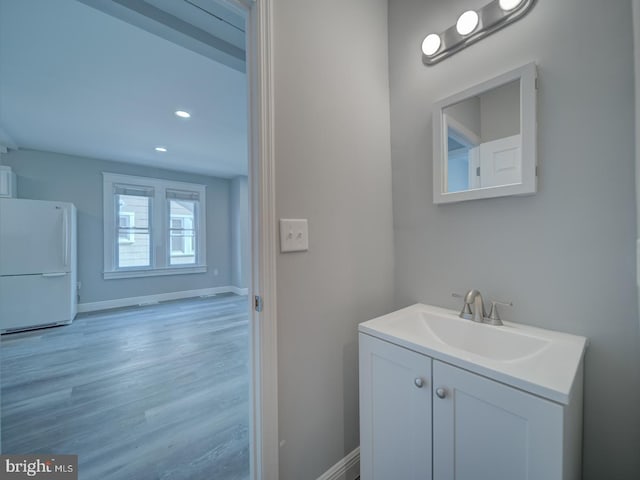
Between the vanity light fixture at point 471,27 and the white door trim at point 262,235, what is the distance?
0.80m

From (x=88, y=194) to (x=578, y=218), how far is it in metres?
5.74

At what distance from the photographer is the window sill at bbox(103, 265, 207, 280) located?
444cm

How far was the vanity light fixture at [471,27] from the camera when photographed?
103 cm

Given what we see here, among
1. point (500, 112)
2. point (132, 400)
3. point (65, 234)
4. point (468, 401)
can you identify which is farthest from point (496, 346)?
point (65, 234)

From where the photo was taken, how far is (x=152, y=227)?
15.9 feet

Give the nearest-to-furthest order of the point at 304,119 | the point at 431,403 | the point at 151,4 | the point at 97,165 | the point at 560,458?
the point at 560,458
the point at 431,403
the point at 304,119
the point at 151,4
the point at 97,165

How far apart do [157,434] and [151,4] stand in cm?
240

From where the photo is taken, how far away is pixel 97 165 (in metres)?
4.28

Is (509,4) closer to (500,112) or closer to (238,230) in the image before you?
(500,112)

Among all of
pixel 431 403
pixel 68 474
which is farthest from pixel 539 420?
pixel 68 474

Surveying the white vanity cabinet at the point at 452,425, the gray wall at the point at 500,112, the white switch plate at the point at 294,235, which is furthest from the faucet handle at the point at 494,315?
the white switch plate at the point at 294,235

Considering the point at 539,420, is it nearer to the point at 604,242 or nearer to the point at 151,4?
the point at 604,242

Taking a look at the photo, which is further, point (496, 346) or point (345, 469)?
point (345, 469)

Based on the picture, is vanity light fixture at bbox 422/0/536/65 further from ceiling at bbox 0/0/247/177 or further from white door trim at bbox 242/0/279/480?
ceiling at bbox 0/0/247/177
